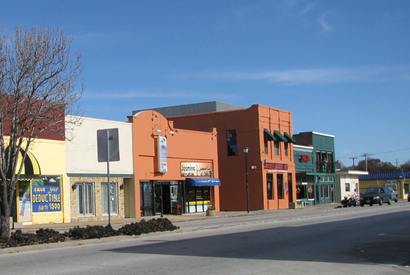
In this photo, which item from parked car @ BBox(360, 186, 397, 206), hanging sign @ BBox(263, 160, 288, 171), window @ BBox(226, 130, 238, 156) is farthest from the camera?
window @ BBox(226, 130, 238, 156)

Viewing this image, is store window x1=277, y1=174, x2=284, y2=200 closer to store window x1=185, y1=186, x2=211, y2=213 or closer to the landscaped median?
store window x1=185, y1=186, x2=211, y2=213

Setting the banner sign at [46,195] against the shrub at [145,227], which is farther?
the banner sign at [46,195]

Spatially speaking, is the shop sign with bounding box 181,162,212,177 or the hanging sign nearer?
the shop sign with bounding box 181,162,212,177

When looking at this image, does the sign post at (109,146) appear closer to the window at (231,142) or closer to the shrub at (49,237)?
the shrub at (49,237)

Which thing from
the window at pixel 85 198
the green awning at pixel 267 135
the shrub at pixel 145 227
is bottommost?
the shrub at pixel 145 227

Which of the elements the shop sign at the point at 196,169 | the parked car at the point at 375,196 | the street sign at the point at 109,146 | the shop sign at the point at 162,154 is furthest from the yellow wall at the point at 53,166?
the parked car at the point at 375,196

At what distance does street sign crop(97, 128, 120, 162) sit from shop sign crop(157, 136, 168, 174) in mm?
20295

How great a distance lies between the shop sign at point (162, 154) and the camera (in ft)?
145

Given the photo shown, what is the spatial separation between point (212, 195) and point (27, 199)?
2047 cm

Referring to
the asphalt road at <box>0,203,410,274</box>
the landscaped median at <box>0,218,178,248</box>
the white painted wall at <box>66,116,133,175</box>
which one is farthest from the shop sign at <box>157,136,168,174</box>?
the asphalt road at <box>0,203,410,274</box>

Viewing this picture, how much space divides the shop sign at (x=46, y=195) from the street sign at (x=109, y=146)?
12.0 metres

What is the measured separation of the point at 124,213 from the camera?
41281 mm

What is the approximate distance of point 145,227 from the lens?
2372 cm

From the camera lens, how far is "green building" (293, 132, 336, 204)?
6594cm
